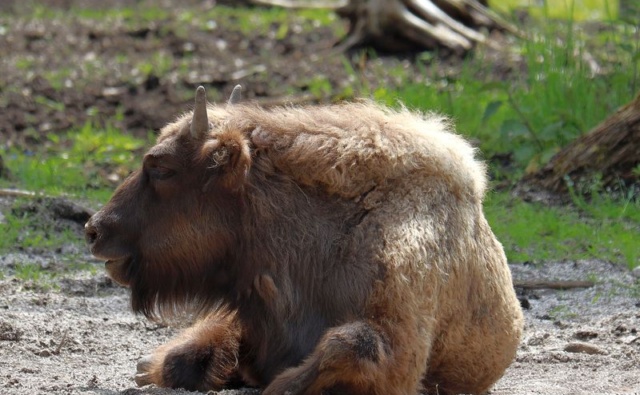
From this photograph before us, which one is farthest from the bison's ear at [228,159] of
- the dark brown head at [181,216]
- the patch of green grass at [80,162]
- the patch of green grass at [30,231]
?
the patch of green grass at [80,162]

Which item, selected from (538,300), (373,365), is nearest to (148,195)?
(373,365)

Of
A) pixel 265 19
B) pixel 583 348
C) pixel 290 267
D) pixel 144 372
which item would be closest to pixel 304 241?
pixel 290 267

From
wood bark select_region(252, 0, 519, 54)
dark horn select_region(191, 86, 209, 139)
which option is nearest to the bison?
dark horn select_region(191, 86, 209, 139)

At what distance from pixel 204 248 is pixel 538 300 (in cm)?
261

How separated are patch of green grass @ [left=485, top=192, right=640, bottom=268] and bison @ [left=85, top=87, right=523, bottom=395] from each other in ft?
8.24

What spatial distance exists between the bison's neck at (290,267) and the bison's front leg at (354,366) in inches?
9.8

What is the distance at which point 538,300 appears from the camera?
6.64 meters

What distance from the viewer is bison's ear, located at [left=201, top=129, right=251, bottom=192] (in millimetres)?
4641

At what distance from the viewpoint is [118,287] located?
6.75 metres

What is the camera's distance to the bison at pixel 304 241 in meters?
4.54

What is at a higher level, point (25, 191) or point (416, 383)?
point (416, 383)

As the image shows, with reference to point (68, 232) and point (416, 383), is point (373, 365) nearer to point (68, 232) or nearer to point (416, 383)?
point (416, 383)

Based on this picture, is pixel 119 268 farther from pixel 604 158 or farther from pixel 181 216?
pixel 604 158

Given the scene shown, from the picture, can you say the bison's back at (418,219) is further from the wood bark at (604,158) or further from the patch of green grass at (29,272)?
the wood bark at (604,158)
